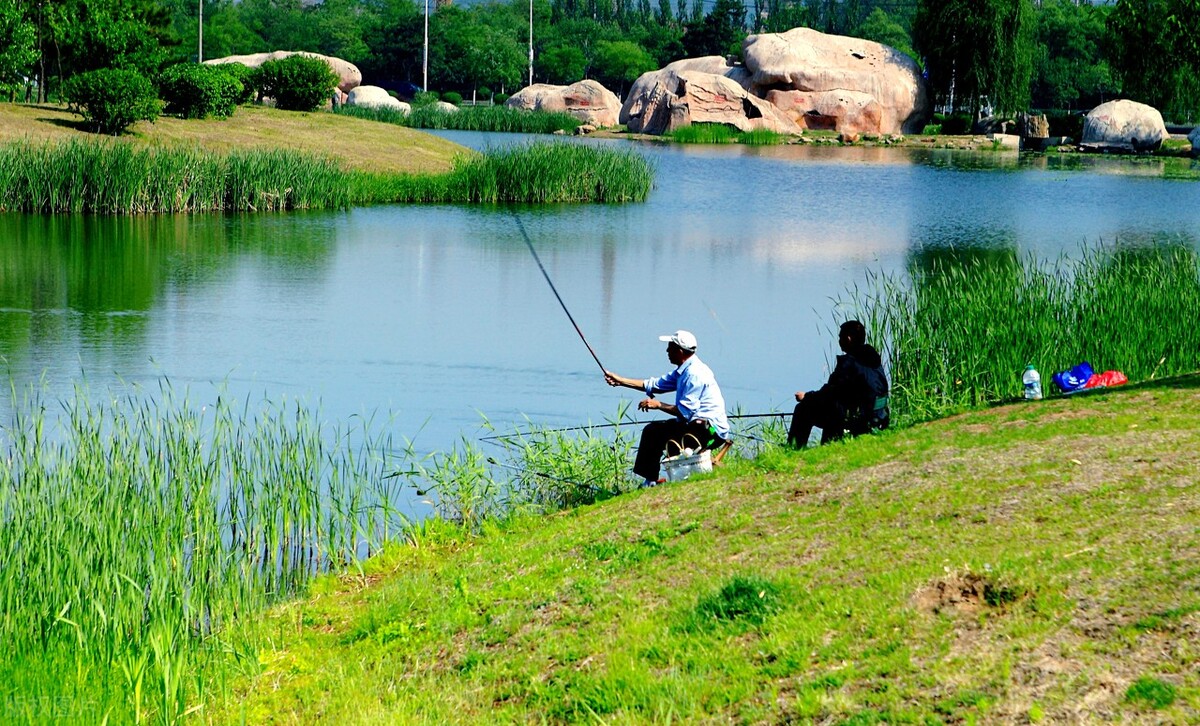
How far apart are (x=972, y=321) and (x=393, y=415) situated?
541 centimetres

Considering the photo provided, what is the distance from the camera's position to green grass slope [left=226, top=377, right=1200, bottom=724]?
545 cm

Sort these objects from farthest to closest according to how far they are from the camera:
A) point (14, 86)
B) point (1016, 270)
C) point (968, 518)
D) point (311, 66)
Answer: point (311, 66) < point (14, 86) < point (1016, 270) < point (968, 518)

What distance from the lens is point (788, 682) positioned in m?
5.72

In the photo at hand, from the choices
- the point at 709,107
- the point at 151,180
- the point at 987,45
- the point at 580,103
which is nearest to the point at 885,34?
the point at 580,103

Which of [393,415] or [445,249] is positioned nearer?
[393,415]

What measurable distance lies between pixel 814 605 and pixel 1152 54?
150 feet

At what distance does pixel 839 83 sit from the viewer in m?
73.6

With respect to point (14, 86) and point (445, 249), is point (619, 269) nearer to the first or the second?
point (445, 249)

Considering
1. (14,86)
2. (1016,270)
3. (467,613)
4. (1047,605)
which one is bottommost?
(467,613)

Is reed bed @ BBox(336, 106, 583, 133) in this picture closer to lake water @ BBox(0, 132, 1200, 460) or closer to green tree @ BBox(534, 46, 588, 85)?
lake water @ BBox(0, 132, 1200, 460)

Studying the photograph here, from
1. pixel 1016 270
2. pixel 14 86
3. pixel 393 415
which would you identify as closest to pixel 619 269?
pixel 1016 270

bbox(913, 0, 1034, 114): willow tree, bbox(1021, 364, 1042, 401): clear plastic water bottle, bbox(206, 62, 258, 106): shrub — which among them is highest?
bbox(913, 0, 1034, 114): willow tree

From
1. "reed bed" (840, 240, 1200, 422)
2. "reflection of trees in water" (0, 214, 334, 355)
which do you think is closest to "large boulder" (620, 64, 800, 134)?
"reflection of trees in water" (0, 214, 334, 355)

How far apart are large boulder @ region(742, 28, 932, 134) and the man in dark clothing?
64.7 meters
